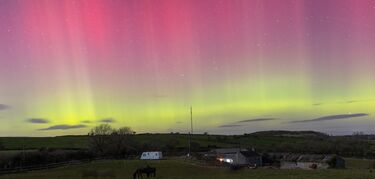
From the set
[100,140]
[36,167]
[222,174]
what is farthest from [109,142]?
[222,174]

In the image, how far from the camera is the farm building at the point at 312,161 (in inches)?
4072

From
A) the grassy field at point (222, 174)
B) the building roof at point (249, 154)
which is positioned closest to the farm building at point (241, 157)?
the building roof at point (249, 154)

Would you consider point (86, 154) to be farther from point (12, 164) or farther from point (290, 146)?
point (290, 146)

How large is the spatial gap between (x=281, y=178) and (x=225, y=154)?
313 feet

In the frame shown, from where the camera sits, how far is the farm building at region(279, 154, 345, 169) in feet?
339

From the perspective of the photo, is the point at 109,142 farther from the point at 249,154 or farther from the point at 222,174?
the point at 222,174

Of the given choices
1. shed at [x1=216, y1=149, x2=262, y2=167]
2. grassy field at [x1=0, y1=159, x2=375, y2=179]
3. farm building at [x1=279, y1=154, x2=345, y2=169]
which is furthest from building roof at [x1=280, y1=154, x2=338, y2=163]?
grassy field at [x1=0, y1=159, x2=375, y2=179]

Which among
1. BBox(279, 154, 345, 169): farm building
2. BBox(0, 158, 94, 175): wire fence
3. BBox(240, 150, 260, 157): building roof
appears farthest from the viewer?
BBox(240, 150, 260, 157): building roof

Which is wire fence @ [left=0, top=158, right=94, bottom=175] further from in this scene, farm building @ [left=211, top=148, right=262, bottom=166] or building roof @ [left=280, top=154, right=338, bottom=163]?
building roof @ [left=280, top=154, right=338, bottom=163]

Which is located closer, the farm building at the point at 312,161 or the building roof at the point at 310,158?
the farm building at the point at 312,161

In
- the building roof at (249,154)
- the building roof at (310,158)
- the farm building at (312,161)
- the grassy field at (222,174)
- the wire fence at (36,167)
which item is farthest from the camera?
the building roof at (249,154)

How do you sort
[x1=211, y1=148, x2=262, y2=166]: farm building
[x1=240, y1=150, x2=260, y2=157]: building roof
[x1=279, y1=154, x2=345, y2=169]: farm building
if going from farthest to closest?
[x1=240, y1=150, x2=260, y2=157]: building roof, [x1=211, y1=148, x2=262, y2=166]: farm building, [x1=279, y1=154, x2=345, y2=169]: farm building

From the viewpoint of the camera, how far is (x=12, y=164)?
85812 millimetres

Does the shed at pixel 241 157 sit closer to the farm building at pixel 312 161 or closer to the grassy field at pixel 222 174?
the farm building at pixel 312 161
